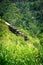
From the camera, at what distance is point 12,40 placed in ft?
214

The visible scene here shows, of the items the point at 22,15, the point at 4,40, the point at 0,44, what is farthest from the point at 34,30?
the point at 0,44

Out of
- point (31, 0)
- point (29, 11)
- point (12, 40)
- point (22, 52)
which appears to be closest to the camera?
point (22, 52)

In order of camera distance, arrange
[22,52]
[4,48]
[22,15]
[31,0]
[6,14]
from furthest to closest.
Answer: [31,0], [22,15], [6,14], [22,52], [4,48]

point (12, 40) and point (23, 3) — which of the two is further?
point (23, 3)

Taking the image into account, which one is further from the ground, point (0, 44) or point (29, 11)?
point (0, 44)

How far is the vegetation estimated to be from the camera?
175ft

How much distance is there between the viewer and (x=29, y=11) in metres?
128

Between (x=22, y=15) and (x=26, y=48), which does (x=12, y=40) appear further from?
(x=22, y=15)

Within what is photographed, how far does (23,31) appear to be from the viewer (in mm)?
93562

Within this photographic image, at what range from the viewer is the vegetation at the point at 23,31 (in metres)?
53.3

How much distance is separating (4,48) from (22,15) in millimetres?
67112

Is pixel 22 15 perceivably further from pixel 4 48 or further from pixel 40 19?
pixel 4 48

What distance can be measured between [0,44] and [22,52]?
7.78 metres

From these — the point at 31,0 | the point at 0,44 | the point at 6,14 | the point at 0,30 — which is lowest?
the point at 31,0
